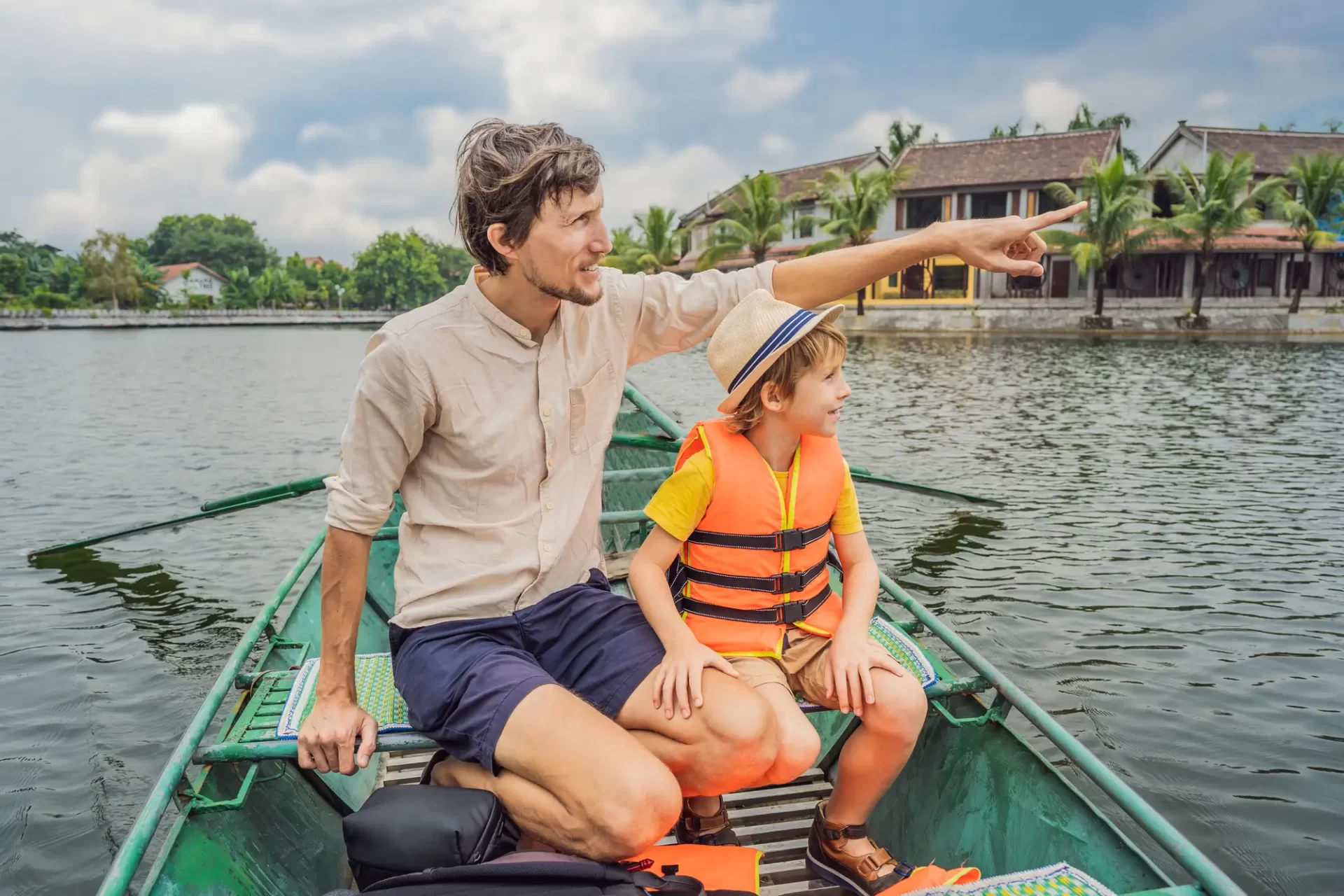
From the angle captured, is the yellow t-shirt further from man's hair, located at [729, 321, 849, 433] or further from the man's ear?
the man's ear

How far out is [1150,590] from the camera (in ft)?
22.2

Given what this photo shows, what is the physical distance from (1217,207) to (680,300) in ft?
106

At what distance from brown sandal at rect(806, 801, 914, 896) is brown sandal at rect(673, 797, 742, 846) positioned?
25 centimetres

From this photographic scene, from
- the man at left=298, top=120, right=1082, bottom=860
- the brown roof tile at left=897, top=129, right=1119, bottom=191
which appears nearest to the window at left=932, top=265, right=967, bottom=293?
the brown roof tile at left=897, top=129, right=1119, bottom=191

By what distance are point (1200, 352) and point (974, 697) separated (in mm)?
23368

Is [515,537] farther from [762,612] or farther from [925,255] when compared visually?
[925,255]

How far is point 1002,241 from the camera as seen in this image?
2482mm

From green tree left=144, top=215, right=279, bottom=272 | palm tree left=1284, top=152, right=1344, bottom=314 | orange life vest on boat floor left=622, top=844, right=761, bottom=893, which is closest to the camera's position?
orange life vest on boat floor left=622, top=844, right=761, bottom=893

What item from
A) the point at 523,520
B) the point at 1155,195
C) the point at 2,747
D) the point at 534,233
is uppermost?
the point at 1155,195

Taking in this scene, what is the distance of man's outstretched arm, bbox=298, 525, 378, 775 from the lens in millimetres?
2232

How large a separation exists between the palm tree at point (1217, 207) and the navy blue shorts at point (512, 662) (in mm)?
30705

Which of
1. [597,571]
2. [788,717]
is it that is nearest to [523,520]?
[597,571]

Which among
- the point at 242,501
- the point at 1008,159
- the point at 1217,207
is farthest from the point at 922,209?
the point at 242,501

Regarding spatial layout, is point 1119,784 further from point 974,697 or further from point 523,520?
point 523,520
